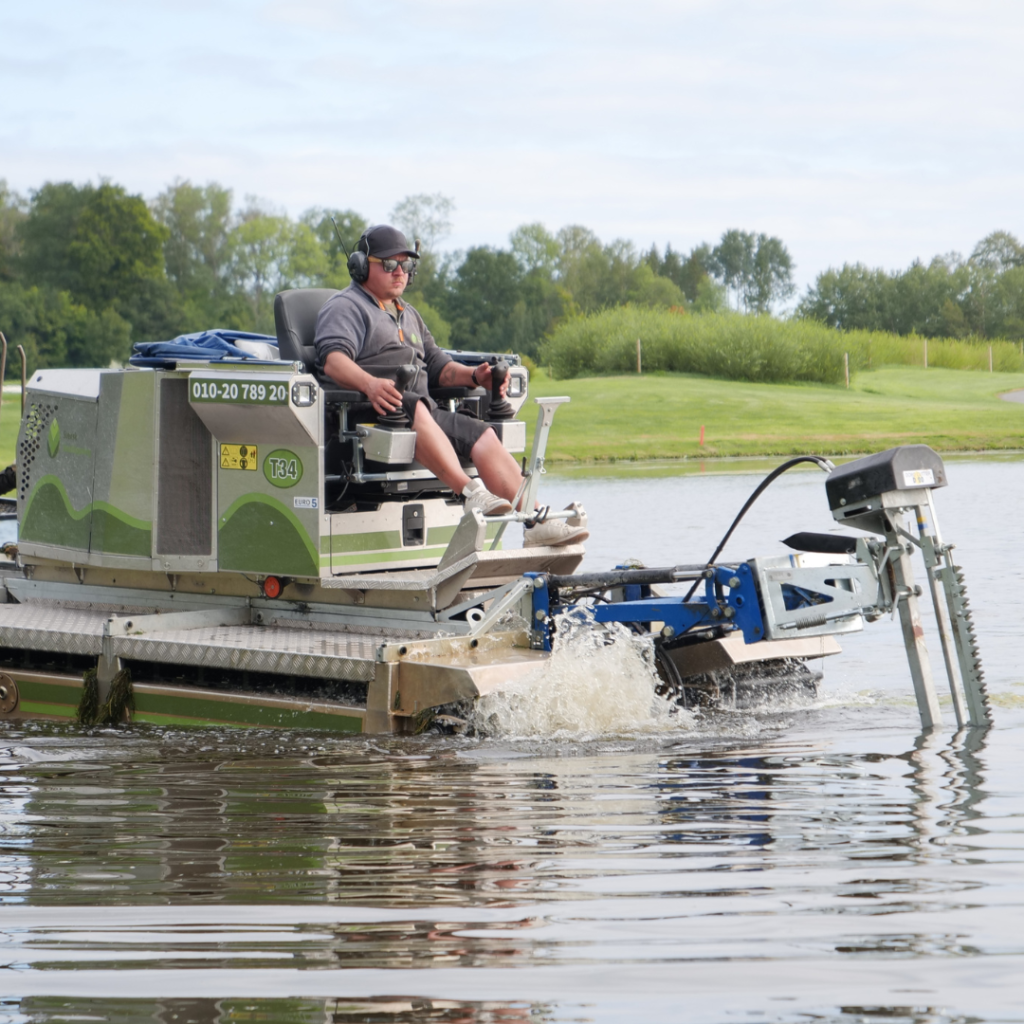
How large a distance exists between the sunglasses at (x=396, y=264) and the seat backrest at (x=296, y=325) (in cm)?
35

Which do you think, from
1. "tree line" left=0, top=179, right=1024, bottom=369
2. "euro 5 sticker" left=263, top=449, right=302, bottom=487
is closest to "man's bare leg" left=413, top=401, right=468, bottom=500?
"euro 5 sticker" left=263, top=449, right=302, bottom=487

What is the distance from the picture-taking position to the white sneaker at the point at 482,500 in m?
7.12

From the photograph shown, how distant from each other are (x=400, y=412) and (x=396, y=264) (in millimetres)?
813

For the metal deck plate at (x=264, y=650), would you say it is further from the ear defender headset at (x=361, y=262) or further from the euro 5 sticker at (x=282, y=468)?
the ear defender headset at (x=361, y=262)

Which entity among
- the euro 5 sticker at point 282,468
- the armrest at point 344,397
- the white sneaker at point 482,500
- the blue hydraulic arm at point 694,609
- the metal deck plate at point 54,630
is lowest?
the metal deck plate at point 54,630

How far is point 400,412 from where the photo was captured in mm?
7227

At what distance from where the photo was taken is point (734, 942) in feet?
11.8

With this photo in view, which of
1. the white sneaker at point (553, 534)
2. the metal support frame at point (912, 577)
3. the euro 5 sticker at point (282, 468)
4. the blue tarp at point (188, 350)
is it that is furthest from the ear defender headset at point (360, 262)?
the metal support frame at point (912, 577)

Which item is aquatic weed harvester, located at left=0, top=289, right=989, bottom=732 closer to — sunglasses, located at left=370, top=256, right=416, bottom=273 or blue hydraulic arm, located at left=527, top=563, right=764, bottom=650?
blue hydraulic arm, located at left=527, top=563, right=764, bottom=650

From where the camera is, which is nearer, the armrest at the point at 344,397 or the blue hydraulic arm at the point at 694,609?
the blue hydraulic arm at the point at 694,609

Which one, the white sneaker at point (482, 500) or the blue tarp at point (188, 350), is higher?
the blue tarp at point (188, 350)

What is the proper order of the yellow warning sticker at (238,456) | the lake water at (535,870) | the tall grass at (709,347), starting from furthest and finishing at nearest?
the tall grass at (709,347) < the yellow warning sticker at (238,456) < the lake water at (535,870)

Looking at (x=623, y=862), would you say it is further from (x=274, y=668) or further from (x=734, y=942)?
(x=274, y=668)

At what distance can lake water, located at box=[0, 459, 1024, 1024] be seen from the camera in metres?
3.32
